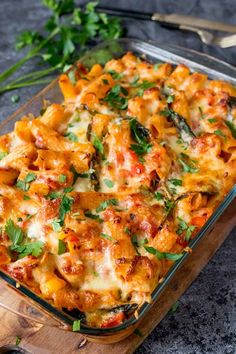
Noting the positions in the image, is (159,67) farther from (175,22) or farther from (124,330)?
(124,330)

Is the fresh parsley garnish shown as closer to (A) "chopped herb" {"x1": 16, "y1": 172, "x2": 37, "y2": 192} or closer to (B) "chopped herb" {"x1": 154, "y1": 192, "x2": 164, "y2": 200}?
(B) "chopped herb" {"x1": 154, "y1": 192, "x2": 164, "y2": 200}

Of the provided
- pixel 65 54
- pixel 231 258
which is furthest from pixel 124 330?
pixel 65 54

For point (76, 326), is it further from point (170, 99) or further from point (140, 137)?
point (170, 99)

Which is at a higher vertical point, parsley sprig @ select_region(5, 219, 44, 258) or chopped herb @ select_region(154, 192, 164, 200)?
parsley sprig @ select_region(5, 219, 44, 258)

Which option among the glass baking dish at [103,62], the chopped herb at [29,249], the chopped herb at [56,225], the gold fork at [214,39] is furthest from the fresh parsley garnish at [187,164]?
the gold fork at [214,39]

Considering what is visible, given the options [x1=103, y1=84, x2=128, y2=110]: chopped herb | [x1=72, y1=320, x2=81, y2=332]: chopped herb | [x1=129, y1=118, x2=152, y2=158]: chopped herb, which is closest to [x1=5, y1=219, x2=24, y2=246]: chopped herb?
[x1=72, y1=320, x2=81, y2=332]: chopped herb

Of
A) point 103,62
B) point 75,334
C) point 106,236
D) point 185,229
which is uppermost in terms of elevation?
point 103,62

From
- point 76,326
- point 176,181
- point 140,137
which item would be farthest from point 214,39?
point 76,326
